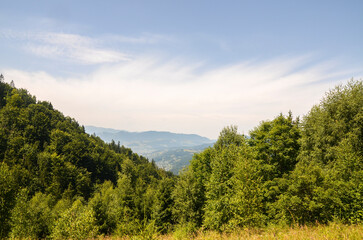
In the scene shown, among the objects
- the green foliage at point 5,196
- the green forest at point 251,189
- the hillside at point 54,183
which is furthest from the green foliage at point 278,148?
the green foliage at point 5,196

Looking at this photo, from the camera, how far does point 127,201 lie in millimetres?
35938

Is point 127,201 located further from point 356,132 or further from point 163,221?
point 356,132

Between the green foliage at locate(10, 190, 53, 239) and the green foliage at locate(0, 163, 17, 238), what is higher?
the green foliage at locate(0, 163, 17, 238)

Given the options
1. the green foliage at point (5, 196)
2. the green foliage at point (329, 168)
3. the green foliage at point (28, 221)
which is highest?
the green foliage at point (329, 168)

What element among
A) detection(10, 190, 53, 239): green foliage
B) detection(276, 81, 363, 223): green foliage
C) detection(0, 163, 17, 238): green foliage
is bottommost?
detection(10, 190, 53, 239): green foliage

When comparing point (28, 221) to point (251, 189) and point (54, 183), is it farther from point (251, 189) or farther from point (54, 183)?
point (54, 183)

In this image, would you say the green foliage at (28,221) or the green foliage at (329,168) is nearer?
the green foliage at (329,168)

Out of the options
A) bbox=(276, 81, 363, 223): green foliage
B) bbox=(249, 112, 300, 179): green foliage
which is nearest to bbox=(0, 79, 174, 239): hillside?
bbox=(276, 81, 363, 223): green foliage

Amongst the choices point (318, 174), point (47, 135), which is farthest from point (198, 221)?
point (47, 135)

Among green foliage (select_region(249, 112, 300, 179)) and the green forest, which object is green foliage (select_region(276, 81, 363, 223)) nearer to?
the green forest

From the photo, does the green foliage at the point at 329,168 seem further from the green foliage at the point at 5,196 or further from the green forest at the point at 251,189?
the green foliage at the point at 5,196

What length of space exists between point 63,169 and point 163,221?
269 ft

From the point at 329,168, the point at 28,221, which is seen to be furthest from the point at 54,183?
the point at 329,168

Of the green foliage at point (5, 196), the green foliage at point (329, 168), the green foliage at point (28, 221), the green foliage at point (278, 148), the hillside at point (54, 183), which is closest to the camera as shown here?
the green foliage at point (329, 168)
